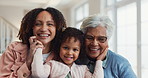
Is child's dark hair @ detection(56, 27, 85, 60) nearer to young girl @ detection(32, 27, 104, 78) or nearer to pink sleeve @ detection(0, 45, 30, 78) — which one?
young girl @ detection(32, 27, 104, 78)

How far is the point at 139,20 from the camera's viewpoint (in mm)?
3453

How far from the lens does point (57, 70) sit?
141 centimetres

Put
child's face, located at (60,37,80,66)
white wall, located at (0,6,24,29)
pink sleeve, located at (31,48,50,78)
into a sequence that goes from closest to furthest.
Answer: pink sleeve, located at (31,48,50,78) → child's face, located at (60,37,80,66) → white wall, located at (0,6,24,29)

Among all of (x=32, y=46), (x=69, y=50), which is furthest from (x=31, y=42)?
(x=69, y=50)

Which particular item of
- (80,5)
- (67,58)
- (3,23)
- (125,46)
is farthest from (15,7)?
(67,58)

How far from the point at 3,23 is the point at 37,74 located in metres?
6.01

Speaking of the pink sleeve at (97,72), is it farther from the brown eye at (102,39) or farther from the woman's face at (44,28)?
the woman's face at (44,28)

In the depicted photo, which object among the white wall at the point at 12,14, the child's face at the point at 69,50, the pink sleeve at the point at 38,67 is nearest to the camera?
the pink sleeve at the point at 38,67

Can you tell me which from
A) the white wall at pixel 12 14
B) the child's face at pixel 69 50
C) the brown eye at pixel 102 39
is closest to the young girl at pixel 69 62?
the child's face at pixel 69 50

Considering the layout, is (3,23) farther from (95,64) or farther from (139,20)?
(95,64)

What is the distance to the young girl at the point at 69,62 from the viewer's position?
1395 millimetres

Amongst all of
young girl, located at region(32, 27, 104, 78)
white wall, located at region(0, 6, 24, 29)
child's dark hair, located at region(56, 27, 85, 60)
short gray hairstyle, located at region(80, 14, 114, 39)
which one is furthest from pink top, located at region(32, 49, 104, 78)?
white wall, located at region(0, 6, 24, 29)

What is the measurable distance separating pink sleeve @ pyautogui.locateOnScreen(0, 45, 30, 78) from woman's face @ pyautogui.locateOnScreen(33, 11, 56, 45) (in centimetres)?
20

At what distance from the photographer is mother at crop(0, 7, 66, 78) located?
4.46ft
